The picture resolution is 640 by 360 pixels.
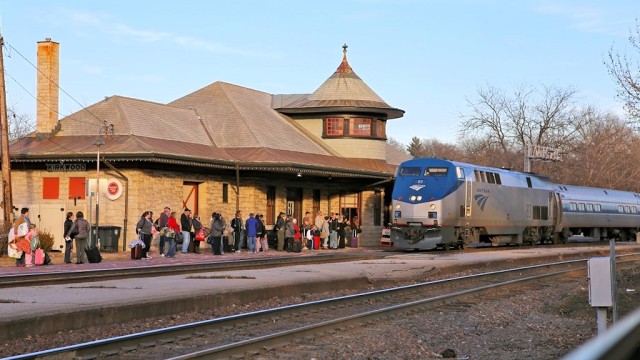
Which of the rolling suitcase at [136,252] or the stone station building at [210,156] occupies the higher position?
the stone station building at [210,156]

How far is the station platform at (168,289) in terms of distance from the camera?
12.0 m

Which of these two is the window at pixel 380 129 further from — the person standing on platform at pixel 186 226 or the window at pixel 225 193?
the person standing on platform at pixel 186 226

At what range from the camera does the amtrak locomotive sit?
32031mm

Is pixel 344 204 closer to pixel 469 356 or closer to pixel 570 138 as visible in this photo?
pixel 469 356

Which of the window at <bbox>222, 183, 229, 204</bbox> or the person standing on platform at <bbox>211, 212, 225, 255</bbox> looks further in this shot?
the window at <bbox>222, 183, 229, 204</bbox>

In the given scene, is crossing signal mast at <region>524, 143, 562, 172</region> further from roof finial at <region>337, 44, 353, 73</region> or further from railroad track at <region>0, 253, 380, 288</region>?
railroad track at <region>0, 253, 380, 288</region>

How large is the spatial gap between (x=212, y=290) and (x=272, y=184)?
78.3ft

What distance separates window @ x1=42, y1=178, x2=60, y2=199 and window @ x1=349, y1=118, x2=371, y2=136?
17.4m

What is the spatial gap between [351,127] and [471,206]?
15.1 meters

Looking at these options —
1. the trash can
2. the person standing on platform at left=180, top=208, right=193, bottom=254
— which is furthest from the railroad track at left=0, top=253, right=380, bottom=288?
the trash can

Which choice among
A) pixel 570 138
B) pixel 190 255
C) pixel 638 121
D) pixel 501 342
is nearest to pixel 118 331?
A: pixel 501 342

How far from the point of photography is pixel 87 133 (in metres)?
37.0

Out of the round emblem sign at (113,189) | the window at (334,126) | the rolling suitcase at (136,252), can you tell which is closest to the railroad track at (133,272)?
the rolling suitcase at (136,252)

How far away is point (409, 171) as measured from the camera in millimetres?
33594
